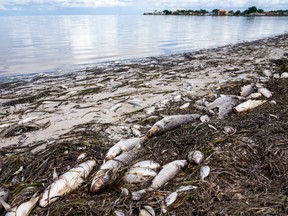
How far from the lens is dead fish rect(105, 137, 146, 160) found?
3.68 meters

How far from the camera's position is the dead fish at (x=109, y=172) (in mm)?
2945

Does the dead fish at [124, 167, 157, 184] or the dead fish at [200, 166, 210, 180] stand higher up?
the dead fish at [200, 166, 210, 180]

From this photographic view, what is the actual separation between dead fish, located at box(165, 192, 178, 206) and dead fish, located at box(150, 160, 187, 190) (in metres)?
0.24

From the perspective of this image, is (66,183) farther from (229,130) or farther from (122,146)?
(229,130)

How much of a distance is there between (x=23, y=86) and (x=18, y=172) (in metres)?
6.42

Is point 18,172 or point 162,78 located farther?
point 162,78

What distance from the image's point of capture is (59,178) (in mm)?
3023

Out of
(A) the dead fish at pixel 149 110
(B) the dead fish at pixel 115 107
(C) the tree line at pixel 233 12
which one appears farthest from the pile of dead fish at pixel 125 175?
(C) the tree line at pixel 233 12

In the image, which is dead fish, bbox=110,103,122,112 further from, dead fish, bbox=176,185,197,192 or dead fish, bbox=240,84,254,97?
dead fish, bbox=176,185,197,192

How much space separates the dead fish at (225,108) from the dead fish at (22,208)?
3.68 m

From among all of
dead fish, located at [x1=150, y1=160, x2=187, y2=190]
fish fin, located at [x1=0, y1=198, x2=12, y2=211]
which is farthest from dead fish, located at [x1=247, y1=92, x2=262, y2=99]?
fish fin, located at [x1=0, y1=198, x2=12, y2=211]

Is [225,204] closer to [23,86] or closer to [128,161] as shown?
[128,161]

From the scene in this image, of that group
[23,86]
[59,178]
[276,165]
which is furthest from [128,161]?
[23,86]

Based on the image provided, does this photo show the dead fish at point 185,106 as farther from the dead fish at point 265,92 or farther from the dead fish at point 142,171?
the dead fish at point 142,171
